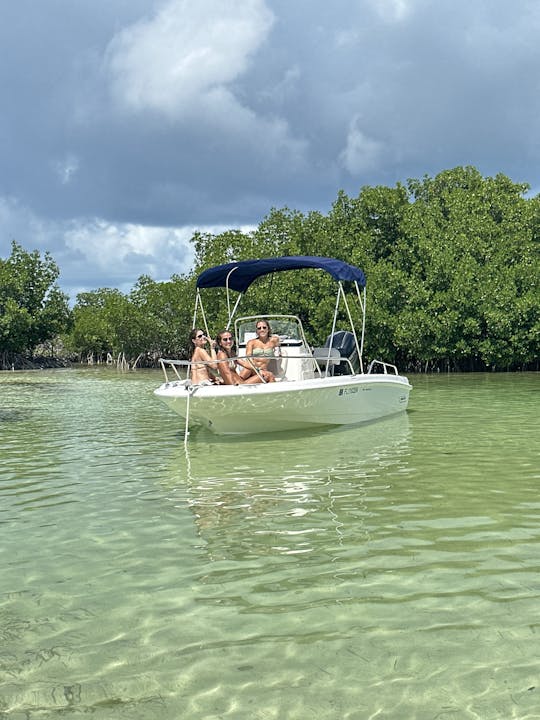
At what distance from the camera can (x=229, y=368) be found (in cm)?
1087

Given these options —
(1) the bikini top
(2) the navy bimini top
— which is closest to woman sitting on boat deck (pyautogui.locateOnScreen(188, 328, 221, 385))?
(1) the bikini top

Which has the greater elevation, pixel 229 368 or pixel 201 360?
A: pixel 201 360

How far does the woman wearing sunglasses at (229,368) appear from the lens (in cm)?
1062

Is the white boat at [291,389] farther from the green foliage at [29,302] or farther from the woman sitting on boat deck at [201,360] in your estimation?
the green foliage at [29,302]

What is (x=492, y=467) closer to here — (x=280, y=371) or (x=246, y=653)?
(x=280, y=371)

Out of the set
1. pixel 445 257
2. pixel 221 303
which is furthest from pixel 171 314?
pixel 445 257

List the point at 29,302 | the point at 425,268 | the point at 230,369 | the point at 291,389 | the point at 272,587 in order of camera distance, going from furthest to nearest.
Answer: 1. the point at 29,302
2. the point at 425,268
3. the point at 230,369
4. the point at 291,389
5. the point at 272,587

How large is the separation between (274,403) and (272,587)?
6.02 metres

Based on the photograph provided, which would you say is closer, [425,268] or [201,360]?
[201,360]

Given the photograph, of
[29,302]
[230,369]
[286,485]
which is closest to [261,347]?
[230,369]

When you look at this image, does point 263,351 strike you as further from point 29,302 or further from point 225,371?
point 29,302

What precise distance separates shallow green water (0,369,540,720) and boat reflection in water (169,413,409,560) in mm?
31

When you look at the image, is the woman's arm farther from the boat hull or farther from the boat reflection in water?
the boat reflection in water

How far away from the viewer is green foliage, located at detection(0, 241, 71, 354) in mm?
55106
